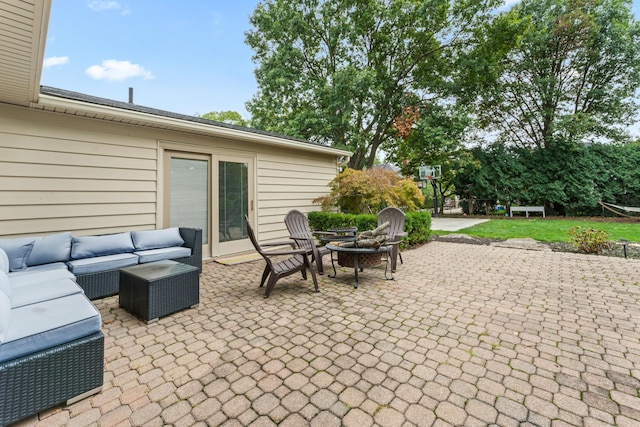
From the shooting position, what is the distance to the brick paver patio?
4.99ft

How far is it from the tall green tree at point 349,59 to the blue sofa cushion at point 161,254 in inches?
322

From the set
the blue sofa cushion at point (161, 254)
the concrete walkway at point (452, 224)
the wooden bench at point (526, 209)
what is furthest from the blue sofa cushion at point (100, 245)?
the wooden bench at point (526, 209)

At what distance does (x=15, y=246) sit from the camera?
297 centimetres

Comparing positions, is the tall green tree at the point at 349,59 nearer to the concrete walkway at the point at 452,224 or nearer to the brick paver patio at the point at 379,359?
the concrete walkway at the point at 452,224

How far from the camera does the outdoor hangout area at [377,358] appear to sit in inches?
60.1

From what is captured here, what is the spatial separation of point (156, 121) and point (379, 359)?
4.51m

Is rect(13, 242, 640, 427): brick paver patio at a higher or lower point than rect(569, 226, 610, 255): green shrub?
lower

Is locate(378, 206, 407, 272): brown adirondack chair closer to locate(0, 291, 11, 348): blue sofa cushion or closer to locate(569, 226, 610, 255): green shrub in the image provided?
locate(569, 226, 610, 255): green shrub

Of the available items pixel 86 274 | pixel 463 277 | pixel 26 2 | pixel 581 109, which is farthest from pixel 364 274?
pixel 581 109

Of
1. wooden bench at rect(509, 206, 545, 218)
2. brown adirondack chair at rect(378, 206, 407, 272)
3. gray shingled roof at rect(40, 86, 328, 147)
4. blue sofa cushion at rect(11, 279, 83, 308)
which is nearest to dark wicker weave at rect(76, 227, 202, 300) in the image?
blue sofa cushion at rect(11, 279, 83, 308)

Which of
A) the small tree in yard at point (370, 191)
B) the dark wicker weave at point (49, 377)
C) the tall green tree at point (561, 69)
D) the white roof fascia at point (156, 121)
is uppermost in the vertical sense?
the tall green tree at point (561, 69)

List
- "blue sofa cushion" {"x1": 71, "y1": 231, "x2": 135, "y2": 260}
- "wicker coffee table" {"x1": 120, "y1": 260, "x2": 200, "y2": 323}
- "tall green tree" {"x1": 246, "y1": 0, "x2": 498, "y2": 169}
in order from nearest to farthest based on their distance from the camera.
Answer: "wicker coffee table" {"x1": 120, "y1": 260, "x2": 200, "y2": 323}
"blue sofa cushion" {"x1": 71, "y1": 231, "x2": 135, "y2": 260}
"tall green tree" {"x1": 246, "y1": 0, "x2": 498, "y2": 169}

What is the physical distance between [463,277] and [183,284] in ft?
12.1

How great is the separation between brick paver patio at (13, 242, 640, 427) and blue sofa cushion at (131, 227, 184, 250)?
816 mm
